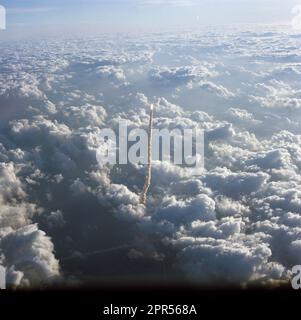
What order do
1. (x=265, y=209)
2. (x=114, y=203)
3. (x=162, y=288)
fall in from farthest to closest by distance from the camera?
(x=114, y=203) < (x=265, y=209) < (x=162, y=288)

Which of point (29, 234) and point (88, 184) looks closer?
point (29, 234)

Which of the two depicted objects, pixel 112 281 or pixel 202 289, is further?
pixel 112 281

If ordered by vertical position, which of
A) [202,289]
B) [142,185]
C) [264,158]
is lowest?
[202,289]

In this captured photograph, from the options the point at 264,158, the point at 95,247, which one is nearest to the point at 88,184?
the point at 95,247

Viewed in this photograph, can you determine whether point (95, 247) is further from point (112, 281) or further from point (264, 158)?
point (264, 158)

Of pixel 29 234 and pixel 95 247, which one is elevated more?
pixel 29 234

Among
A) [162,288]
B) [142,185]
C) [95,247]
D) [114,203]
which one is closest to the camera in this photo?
[162,288]

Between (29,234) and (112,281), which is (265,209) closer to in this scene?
(112,281)

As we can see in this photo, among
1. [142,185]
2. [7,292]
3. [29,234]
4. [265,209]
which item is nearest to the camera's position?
[29,234]

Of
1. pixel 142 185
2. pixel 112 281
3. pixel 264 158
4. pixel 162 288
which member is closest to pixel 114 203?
pixel 142 185
